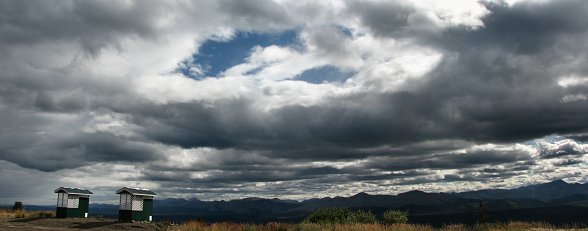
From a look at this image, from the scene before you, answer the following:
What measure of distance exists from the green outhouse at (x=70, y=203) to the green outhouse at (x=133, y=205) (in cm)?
731

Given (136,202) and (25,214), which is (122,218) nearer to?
(136,202)

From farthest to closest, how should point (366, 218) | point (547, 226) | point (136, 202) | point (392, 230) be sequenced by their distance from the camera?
1. point (136, 202)
2. point (366, 218)
3. point (547, 226)
4. point (392, 230)

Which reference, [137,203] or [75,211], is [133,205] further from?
[75,211]

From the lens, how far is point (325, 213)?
4625 centimetres

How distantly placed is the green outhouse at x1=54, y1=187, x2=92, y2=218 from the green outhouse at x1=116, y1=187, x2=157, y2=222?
7308 millimetres

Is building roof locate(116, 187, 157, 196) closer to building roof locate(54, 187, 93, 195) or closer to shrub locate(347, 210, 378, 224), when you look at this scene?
building roof locate(54, 187, 93, 195)

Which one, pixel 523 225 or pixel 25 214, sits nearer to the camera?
pixel 523 225

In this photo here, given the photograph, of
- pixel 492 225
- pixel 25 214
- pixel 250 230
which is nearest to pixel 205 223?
pixel 250 230

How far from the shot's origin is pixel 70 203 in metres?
57.8

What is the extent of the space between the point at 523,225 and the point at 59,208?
48690 millimetres

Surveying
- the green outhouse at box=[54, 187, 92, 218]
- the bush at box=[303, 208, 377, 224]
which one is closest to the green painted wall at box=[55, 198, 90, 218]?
the green outhouse at box=[54, 187, 92, 218]

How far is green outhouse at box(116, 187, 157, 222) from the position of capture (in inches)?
2115

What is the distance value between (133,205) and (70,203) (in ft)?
31.2

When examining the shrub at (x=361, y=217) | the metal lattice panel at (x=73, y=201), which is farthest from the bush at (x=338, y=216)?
the metal lattice panel at (x=73, y=201)
